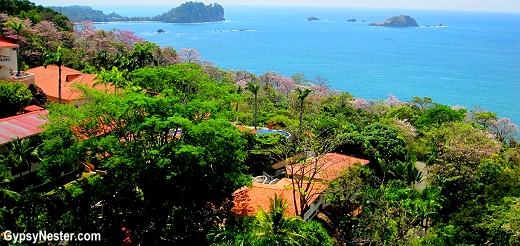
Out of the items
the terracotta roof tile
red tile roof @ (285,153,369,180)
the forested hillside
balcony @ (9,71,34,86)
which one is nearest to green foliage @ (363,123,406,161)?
red tile roof @ (285,153,369,180)

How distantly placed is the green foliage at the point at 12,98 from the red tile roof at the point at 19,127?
130 inches

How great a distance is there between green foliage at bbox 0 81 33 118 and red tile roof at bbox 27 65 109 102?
5.03 meters

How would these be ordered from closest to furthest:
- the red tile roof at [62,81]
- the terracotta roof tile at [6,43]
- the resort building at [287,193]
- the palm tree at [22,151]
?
the palm tree at [22,151] → the resort building at [287,193] → the terracotta roof tile at [6,43] → the red tile roof at [62,81]

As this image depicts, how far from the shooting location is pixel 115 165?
56.1 ft

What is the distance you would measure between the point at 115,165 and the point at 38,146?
5623 mm

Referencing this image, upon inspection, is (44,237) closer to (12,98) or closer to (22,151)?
(22,151)

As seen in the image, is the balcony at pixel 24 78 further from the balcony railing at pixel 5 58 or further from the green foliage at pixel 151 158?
the green foliage at pixel 151 158

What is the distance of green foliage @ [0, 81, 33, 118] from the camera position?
25969 millimetres

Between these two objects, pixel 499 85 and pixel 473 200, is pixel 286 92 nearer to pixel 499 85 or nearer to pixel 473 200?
pixel 473 200

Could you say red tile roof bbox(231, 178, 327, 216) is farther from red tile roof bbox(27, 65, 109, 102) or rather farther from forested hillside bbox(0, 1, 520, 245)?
red tile roof bbox(27, 65, 109, 102)

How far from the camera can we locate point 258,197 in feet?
67.8

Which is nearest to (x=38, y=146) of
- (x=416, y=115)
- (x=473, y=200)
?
(x=473, y=200)

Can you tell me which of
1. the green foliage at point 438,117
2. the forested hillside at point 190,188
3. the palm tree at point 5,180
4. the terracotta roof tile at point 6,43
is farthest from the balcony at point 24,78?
the green foliage at point 438,117

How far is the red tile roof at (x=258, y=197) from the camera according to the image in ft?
64.3
